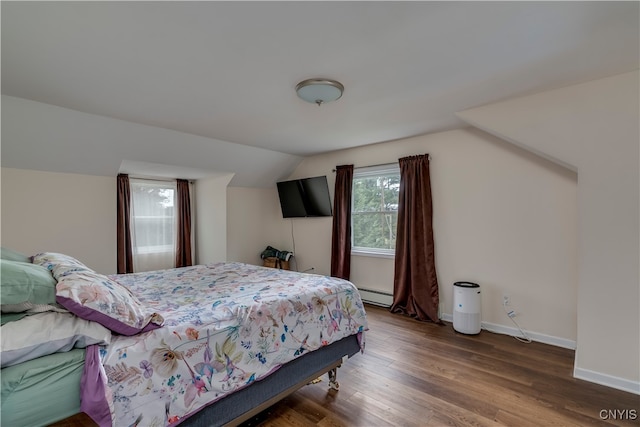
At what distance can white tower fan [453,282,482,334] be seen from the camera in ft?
10.6

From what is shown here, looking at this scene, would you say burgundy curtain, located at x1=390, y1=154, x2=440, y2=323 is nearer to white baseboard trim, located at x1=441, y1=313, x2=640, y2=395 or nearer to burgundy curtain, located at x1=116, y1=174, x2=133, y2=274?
white baseboard trim, located at x1=441, y1=313, x2=640, y2=395

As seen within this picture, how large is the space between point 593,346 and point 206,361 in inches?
112

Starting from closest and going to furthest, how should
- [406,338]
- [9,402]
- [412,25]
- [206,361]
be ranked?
1. [9,402]
2. [206,361]
3. [412,25]
4. [406,338]

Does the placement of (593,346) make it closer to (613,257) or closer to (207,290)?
(613,257)

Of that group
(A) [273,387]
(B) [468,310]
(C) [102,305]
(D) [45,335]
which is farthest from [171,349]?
(B) [468,310]

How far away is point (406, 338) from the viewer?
3.16 m

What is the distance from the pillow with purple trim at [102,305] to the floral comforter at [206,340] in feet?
0.20

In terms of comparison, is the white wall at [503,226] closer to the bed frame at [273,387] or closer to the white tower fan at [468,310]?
the white tower fan at [468,310]

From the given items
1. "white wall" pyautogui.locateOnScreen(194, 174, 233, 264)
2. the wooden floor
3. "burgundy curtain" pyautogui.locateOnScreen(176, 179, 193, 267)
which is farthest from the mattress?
"burgundy curtain" pyautogui.locateOnScreen(176, 179, 193, 267)

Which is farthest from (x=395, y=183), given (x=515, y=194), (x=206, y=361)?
(x=206, y=361)

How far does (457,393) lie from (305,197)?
347 centimetres

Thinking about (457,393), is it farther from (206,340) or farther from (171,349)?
(171,349)

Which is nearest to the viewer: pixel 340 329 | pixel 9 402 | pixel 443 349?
pixel 9 402

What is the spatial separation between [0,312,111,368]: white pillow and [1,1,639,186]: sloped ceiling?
1451 mm
